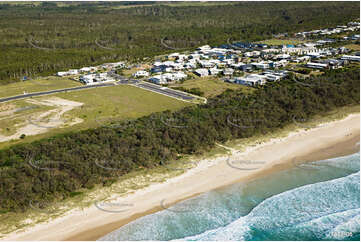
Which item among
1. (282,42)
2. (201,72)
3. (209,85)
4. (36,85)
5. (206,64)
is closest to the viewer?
(209,85)

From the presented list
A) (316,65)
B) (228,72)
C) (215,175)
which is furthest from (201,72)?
(215,175)

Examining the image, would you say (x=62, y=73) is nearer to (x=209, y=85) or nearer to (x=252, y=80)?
(x=209, y=85)

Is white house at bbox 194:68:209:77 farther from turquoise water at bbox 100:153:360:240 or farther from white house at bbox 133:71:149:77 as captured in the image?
turquoise water at bbox 100:153:360:240

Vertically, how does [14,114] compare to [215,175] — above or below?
above

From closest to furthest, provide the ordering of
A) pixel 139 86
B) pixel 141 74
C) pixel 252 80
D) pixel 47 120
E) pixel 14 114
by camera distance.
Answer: pixel 47 120 < pixel 14 114 < pixel 252 80 < pixel 139 86 < pixel 141 74

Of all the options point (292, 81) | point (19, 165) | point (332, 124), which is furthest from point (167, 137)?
point (292, 81)

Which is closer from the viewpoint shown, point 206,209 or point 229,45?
point 206,209

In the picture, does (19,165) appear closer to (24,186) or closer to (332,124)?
(24,186)
